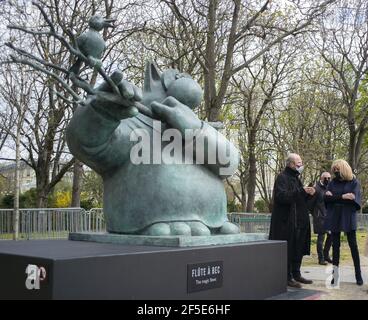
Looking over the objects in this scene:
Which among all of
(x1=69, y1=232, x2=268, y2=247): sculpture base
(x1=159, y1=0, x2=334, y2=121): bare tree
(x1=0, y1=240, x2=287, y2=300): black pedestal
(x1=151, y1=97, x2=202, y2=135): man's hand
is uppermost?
(x1=159, y1=0, x2=334, y2=121): bare tree

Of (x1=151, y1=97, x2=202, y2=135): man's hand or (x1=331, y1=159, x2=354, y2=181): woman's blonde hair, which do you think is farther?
(x1=331, y1=159, x2=354, y2=181): woman's blonde hair

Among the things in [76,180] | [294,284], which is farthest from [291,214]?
[76,180]

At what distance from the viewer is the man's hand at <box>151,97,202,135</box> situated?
4.82 metres

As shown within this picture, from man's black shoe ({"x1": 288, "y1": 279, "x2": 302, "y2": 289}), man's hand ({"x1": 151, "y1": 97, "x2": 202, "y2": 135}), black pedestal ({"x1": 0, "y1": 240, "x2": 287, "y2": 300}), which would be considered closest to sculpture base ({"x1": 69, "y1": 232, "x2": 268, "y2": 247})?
black pedestal ({"x1": 0, "y1": 240, "x2": 287, "y2": 300})

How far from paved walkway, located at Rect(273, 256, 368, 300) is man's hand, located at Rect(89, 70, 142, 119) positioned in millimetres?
2409

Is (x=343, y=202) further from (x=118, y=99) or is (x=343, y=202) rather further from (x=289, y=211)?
(x=118, y=99)

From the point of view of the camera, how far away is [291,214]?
720 centimetres

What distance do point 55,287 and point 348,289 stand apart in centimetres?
515

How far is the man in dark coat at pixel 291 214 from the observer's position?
23.4ft

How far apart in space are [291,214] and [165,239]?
331cm

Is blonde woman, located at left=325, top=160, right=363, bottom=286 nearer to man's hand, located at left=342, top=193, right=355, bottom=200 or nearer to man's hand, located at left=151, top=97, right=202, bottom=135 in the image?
man's hand, located at left=342, top=193, right=355, bottom=200

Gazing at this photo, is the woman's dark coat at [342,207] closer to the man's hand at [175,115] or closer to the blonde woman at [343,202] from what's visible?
the blonde woman at [343,202]

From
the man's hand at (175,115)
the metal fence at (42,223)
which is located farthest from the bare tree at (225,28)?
the man's hand at (175,115)
